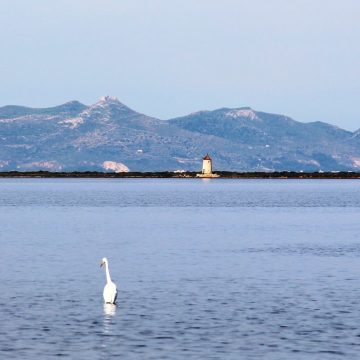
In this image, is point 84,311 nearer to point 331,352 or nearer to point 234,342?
point 234,342

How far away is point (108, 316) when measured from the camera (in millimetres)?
38406

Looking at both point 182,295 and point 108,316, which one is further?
point 182,295

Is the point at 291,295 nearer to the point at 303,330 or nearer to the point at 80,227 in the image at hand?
the point at 303,330

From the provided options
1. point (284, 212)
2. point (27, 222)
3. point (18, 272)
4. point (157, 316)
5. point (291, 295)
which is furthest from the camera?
point (284, 212)

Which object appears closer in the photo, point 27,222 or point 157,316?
point 157,316

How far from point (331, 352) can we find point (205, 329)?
17.5ft

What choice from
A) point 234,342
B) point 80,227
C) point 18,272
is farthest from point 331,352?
point 80,227

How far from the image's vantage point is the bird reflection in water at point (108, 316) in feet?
117

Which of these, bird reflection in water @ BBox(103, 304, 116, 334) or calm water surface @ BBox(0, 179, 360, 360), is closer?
calm water surface @ BBox(0, 179, 360, 360)

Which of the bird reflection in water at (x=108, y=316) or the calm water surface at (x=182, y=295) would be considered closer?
the calm water surface at (x=182, y=295)

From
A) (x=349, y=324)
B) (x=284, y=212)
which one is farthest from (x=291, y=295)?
(x=284, y=212)

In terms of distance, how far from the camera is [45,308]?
4003 cm

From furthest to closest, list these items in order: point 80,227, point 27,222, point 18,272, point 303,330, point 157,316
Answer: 1. point 27,222
2. point 80,227
3. point 18,272
4. point 157,316
5. point 303,330

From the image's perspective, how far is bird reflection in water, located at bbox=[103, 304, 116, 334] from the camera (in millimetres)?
35812
